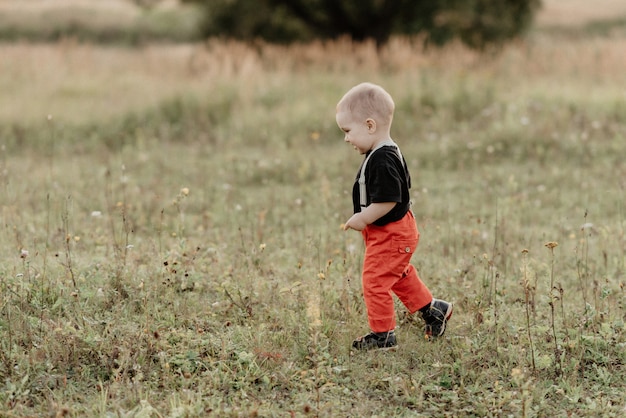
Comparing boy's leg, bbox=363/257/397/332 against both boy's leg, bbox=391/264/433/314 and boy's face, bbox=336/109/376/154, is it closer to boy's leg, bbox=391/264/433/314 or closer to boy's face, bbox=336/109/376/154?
boy's leg, bbox=391/264/433/314

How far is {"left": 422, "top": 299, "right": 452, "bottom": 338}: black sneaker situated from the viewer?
4.55 metres

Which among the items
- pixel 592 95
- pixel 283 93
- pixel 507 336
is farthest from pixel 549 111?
pixel 507 336

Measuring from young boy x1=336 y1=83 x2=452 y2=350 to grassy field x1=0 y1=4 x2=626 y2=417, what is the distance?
29 centimetres

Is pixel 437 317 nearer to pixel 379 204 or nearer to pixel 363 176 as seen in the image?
pixel 379 204

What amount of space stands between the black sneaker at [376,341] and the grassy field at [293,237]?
0.07 m

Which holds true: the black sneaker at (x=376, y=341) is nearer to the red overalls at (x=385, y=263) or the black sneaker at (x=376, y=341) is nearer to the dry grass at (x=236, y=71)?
the red overalls at (x=385, y=263)

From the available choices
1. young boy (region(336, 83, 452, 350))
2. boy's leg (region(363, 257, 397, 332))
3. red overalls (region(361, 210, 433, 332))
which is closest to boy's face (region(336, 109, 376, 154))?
young boy (region(336, 83, 452, 350))

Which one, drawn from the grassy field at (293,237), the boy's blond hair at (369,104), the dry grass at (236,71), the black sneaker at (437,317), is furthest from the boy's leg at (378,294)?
the dry grass at (236,71)

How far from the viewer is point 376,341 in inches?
173

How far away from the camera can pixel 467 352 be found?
4.36 metres

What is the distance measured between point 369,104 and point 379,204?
1.81ft

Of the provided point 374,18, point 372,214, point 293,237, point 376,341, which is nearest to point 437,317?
point 376,341

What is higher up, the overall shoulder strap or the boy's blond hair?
the boy's blond hair

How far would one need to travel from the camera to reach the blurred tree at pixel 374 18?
797 inches
